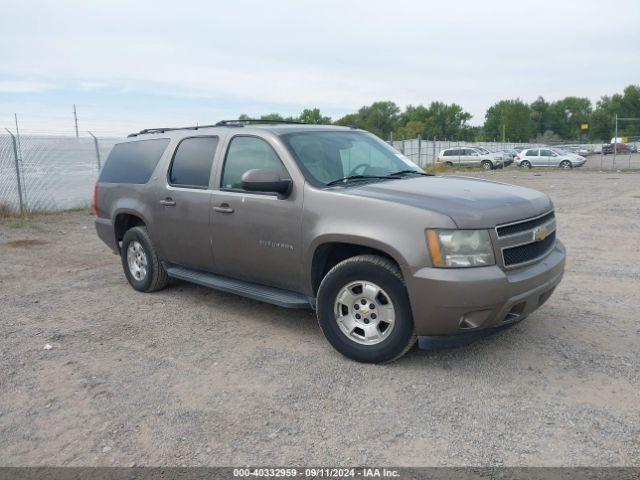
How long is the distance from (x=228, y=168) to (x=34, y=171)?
11.5m

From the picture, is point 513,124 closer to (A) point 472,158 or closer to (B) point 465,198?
(A) point 472,158

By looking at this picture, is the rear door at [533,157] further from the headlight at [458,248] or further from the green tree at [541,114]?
the green tree at [541,114]

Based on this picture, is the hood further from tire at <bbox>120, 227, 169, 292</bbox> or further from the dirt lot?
tire at <bbox>120, 227, 169, 292</bbox>

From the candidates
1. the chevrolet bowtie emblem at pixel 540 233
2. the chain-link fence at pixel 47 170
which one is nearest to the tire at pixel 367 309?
the chevrolet bowtie emblem at pixel 540 233

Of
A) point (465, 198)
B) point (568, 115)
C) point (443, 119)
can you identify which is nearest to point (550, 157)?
point (465, 198)

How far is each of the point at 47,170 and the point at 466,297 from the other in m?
14.0

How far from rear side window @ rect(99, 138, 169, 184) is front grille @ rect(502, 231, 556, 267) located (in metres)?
3.73

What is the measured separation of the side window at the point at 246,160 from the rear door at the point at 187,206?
0.23 meters

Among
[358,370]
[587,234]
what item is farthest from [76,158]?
[358,370]

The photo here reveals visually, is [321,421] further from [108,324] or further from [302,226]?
[108,324]

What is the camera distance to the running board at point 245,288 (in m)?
4.59

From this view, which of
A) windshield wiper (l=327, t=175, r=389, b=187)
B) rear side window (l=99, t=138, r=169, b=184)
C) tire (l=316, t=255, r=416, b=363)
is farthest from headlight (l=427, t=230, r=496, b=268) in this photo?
rear side window (l=99, t=138, r=169, b=184)

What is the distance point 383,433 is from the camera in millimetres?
3229

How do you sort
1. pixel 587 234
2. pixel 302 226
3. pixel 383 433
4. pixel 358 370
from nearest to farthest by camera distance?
pixel 383 433, pixel 358 370, pixel 302 226, pixel 587 234
